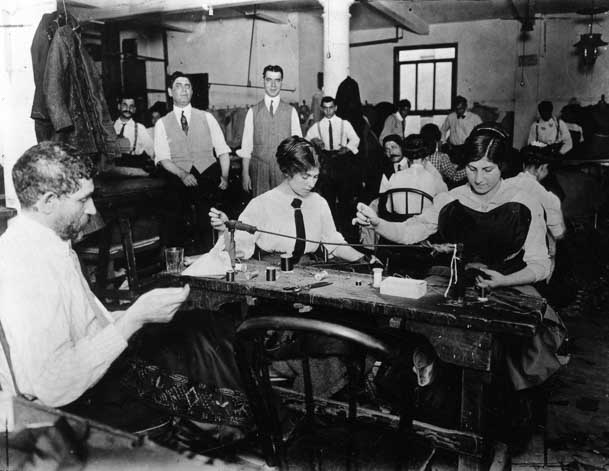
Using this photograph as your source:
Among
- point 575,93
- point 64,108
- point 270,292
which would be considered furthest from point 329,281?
point 575,93

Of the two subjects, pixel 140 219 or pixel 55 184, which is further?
pixel 140 219

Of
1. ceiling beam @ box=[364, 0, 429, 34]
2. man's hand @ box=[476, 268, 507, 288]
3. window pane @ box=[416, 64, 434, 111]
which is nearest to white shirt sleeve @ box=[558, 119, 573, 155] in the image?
window pane @ box=[416, 64, 434, 111]

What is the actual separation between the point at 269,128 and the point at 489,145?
3.83 meters

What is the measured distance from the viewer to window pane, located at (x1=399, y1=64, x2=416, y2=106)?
48.0ft

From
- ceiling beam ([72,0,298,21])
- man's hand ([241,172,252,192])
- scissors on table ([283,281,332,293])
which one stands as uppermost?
ceiling beam ([72,0,298,21])

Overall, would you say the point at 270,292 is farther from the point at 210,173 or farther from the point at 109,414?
the point at 210,173

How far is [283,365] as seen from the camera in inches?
111

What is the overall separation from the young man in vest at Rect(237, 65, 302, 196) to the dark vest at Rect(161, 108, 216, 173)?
0.47 m

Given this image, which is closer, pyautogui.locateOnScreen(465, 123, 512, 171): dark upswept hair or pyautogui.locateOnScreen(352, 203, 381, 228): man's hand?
pyautogui.locateOnScreen(465, 123, 512, 171): dark upswept hair

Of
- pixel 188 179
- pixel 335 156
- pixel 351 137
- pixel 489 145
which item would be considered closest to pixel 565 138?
pixel 351 137

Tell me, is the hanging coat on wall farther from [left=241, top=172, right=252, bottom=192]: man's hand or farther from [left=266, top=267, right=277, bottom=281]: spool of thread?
[left=266, top=267, right=277, bottom=281]: spool of thread

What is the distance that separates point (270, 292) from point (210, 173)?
407 cm

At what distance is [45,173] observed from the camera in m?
2.03

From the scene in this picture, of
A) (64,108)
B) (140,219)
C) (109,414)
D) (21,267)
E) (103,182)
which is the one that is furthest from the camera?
(140,219)
